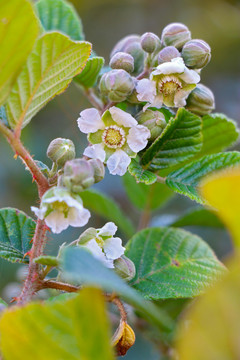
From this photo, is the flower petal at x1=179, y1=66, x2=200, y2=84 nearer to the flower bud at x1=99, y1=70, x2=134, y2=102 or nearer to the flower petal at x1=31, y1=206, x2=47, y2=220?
the flower bud at x1=99, y1=70, x2=134, y2=102

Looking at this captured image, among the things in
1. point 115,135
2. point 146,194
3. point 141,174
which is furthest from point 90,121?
point 146,194

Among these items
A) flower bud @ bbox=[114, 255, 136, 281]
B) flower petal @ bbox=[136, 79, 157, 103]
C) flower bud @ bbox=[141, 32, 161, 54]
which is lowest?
flower bud @ bbox=[114, 255, 136, 281]

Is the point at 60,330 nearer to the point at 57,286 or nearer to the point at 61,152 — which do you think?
the point at 57,286


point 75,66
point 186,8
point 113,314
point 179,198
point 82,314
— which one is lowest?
point 179,198

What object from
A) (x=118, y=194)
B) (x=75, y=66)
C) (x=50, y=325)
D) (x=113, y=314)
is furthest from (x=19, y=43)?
(x=118, y=194)

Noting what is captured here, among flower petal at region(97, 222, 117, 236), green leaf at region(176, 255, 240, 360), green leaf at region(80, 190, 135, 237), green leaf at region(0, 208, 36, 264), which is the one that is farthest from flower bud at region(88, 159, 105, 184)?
green leaf at region(80, 190, 135, 237)

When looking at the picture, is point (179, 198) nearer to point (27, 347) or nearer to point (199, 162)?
point (199, 162)

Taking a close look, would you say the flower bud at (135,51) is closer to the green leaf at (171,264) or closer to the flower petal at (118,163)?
the flower petal at (118,163)
